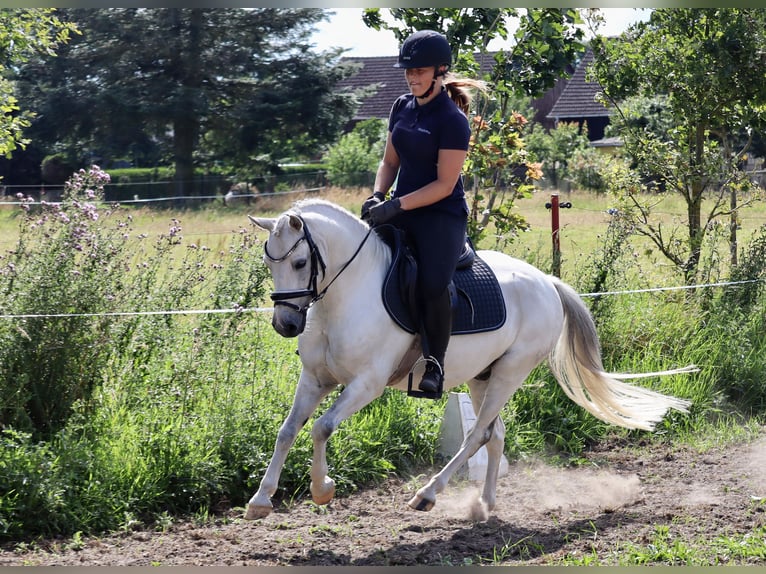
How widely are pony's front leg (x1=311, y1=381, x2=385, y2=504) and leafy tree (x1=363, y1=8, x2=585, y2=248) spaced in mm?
3963

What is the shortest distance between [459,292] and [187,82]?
26.8m

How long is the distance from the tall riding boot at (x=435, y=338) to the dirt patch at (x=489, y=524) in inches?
38.3

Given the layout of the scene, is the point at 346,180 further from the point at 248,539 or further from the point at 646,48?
the point at 248,539

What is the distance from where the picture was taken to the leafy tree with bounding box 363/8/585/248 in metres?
8.16

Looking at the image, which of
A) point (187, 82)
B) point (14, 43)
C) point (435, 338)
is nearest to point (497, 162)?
point (435, 338)

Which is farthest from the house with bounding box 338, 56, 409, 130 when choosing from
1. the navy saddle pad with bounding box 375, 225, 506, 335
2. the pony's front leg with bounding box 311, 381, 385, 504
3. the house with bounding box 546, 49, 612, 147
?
the pony's front leg with bounding box 311, 381, 385, 504

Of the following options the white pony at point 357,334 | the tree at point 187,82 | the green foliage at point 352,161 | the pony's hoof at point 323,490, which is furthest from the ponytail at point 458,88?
the tree at point 187,82

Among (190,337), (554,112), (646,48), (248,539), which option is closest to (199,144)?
(554,112)

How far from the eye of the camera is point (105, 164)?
33375 millimetres

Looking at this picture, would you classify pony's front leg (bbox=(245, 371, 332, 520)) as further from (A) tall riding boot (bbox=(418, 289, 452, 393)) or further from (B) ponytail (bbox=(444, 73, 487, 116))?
(B) ponytail (bbox=(444, 73, 487, 116))

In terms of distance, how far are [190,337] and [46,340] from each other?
126cm

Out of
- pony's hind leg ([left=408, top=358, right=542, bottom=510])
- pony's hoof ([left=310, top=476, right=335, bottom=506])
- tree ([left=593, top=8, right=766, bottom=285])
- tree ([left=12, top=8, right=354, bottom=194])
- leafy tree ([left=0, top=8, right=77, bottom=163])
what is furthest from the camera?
tree ([left=12, top=8, right=354, bottom=194])

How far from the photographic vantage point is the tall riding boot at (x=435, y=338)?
16.8ft

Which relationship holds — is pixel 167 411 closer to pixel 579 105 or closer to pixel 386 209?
pixel 386 209
